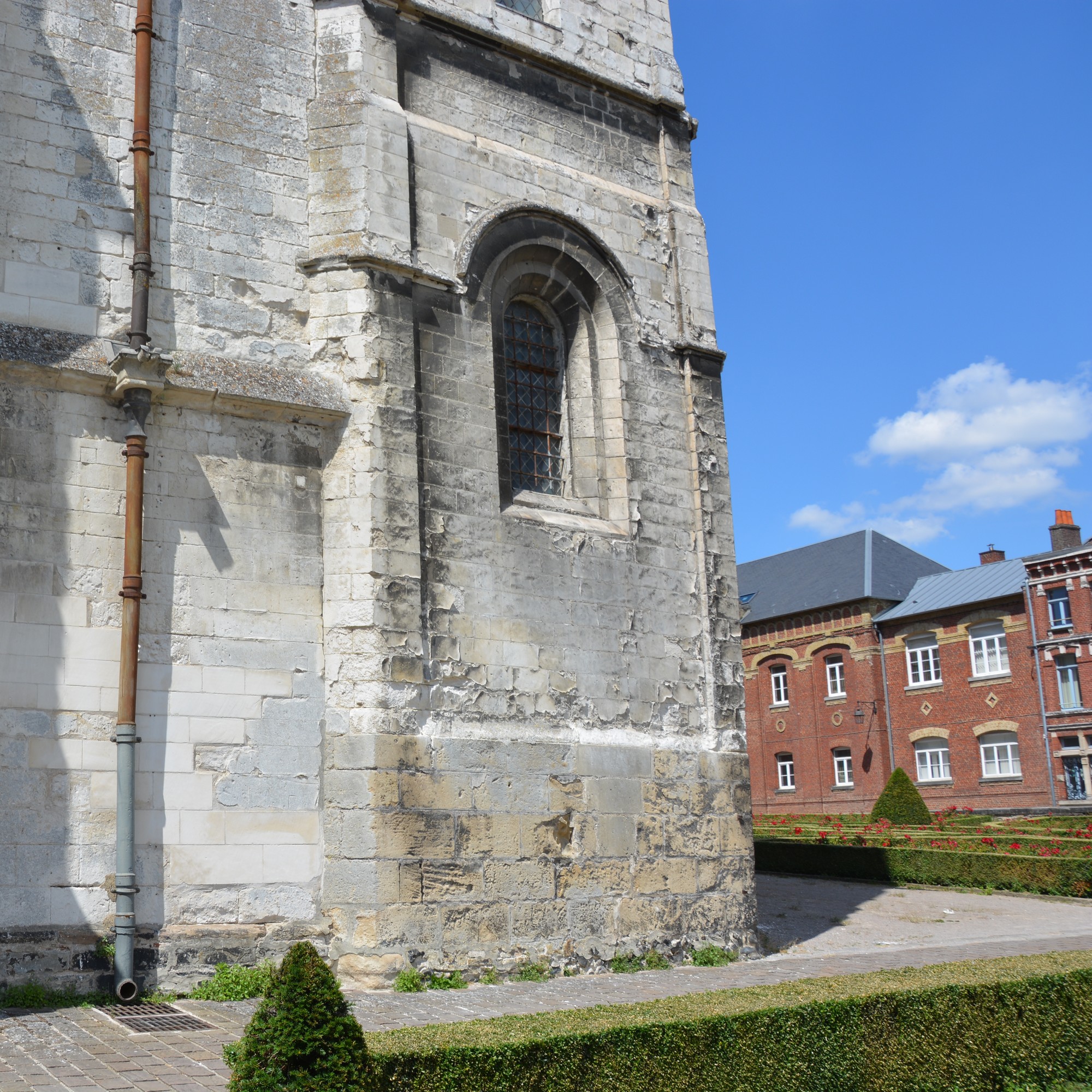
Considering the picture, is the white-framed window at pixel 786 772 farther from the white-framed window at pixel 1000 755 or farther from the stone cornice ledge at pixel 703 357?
the stone cornice ledge at pixel 703 357

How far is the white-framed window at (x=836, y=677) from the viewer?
3938 cm

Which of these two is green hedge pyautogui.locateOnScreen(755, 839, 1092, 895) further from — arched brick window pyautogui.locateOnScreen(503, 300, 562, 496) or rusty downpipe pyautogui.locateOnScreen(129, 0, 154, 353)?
rusty downpipe pyautogui.locateOnScreen(129, 0, 154, 353)

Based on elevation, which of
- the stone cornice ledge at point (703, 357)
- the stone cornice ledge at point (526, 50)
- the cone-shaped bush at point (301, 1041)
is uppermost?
the stone cornice ledge at point (526, 50)

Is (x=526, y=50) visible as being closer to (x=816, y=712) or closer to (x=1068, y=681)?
(x=1068, y=681)

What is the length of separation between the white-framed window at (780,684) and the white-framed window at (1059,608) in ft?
31.5

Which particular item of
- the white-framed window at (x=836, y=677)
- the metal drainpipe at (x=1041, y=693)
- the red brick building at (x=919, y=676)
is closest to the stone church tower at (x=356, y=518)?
the metal drainpipe at (x=1041, y=693)

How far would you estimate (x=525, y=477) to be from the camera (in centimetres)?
1099

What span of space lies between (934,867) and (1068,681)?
18977mm

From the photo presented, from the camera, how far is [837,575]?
41.3 metres

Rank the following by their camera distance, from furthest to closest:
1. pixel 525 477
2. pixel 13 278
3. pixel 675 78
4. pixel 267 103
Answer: pixel 675 78, pixel 525 477, pixel 267 103, pixel 13 278

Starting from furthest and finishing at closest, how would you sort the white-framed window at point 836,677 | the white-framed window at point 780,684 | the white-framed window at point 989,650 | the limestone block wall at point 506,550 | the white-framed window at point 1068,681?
1. the white-framed window at point 780,684
2. the white-framed window at point 836,677
3. the white-framed window at point 989,650
4. the white-framed window at point 1068,681
5. the limestone block wall at point 506,550

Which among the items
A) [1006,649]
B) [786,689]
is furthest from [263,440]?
[786,689]

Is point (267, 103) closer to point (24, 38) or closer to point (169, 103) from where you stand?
point (169, 103)

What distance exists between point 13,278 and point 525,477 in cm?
471
